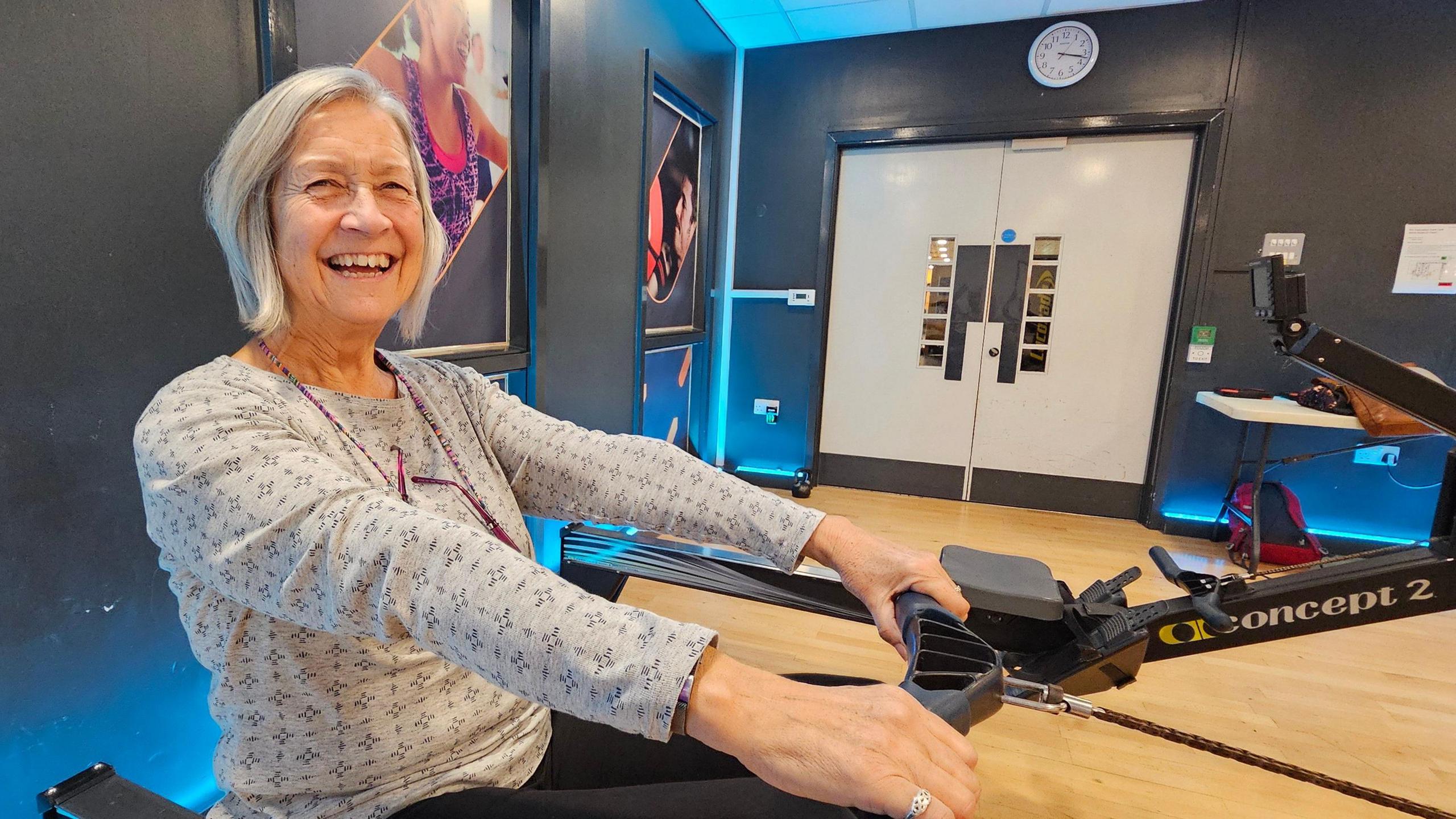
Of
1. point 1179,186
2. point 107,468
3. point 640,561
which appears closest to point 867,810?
point 640,561

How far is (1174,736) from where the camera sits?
3.97 feet

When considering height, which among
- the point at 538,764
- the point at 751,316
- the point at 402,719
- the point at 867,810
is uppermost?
the point at 751,316

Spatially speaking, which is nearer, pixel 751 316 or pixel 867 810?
pixel 867 810

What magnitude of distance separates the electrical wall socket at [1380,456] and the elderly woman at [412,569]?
4.01 metres

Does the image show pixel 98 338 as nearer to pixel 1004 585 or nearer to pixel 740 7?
pixel 1004 585

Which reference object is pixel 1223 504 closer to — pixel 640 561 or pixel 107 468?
pixel 640 561

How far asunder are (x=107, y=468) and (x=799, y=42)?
4179 millimetres

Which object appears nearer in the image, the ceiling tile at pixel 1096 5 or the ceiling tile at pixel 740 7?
the ceiling tile at pixel 1096 5

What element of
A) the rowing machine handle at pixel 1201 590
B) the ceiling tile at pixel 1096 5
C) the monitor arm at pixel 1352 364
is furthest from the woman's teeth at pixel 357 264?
the ceiling tile at pixel 1096 5

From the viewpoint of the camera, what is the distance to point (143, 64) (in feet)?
3.81

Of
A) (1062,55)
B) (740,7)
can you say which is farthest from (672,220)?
(1062,55)

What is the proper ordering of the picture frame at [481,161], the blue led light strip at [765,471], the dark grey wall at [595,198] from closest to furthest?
1. the picture frame at [481,161]
2. the dark grey wall at [595,198]
3. the blue led light strip at [765,471]

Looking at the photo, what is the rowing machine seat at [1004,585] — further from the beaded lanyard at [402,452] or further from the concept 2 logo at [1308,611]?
the beaded lanyard at [402,452]

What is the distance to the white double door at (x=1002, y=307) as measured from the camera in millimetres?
3746
